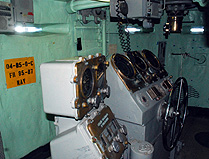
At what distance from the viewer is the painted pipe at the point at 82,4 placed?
7.08 feet

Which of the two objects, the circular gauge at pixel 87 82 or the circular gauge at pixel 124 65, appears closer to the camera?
the circular gauge at pixel 87 82

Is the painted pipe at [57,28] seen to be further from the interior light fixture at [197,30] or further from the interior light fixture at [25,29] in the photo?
the interior light fixture at [197,30]

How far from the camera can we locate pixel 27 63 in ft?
6.91

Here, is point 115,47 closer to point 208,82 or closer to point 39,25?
point 39,25

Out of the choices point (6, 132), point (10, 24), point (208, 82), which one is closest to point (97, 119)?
point (6, 132)

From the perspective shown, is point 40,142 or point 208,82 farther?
point 208,82

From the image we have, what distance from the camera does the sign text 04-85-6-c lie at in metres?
1.93

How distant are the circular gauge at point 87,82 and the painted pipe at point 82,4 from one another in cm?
95

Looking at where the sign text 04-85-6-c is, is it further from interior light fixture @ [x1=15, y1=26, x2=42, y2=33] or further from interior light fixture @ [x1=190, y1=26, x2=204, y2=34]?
interior light fixture @ [x1=190, y1=26, x2=204, y2=34]

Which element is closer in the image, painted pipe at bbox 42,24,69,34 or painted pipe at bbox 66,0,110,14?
painted pipe at bbox 66,0,110,14

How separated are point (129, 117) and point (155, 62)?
1.13 m

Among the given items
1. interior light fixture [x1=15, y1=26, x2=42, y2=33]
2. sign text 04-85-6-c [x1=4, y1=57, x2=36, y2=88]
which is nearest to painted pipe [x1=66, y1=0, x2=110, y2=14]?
interior light fixture [x1=15, y1=26, x2=42, y2=33]

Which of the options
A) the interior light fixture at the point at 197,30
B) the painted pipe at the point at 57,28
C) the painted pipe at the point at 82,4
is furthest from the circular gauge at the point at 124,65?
the interior light fixture at the point at 197,30

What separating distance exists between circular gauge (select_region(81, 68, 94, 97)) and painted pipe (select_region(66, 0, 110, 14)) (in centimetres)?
95
